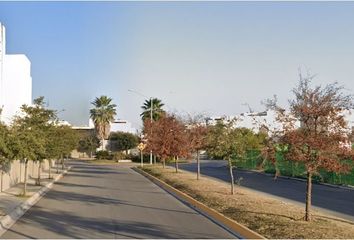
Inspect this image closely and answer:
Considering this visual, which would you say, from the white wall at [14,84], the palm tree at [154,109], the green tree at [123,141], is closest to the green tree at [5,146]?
the white wall at [14,84]

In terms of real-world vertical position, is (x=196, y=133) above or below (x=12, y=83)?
below

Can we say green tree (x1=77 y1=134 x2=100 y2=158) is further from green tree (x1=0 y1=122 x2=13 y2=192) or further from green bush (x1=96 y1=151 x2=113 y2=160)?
green tree (x1=0 y1=122 x2=13 y2=192)

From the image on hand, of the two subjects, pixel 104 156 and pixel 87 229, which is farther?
pixel 104 156

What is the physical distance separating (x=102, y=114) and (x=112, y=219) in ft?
255

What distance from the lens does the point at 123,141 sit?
3871 inches

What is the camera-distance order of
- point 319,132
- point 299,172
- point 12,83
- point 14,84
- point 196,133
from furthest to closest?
point 14,84
point 12,83
point 299,172
point 196,133
point 319,132

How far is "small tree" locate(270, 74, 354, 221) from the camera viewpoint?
1338 centimetres

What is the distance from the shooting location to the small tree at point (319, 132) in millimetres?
13383

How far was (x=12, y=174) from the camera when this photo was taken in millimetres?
28453

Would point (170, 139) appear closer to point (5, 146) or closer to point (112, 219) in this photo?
point (5, 146)

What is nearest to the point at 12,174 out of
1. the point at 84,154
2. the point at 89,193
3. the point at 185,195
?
the point at 89,193

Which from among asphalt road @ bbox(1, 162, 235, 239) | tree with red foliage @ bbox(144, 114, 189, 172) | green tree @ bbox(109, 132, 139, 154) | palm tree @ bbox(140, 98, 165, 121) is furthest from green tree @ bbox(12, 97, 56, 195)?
green tree @ bbox(109, 132, 139, 154)

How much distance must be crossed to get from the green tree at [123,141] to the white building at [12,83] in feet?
156

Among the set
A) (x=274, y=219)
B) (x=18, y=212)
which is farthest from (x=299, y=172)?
(x=18, y=212)
